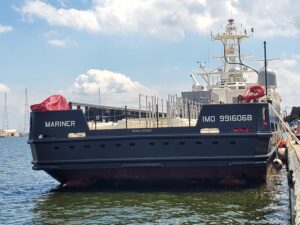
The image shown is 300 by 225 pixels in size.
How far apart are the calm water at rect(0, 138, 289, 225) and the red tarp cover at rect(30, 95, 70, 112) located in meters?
2.72

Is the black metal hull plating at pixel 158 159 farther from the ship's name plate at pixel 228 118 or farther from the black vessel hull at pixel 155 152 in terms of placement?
the ship's name plate at pixel 228 118

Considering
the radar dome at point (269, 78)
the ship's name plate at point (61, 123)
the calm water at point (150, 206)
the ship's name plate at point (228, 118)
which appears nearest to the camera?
the calm water at point (150, 206)

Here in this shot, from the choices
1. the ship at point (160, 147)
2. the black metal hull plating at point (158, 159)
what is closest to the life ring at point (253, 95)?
the ship at point (160, 147)

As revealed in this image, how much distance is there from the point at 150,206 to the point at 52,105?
536 centimetres

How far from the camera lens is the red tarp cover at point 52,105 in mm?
15891

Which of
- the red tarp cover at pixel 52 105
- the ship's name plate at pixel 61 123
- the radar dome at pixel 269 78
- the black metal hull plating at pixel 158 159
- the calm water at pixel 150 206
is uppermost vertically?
the radar dome at pixel 269 78

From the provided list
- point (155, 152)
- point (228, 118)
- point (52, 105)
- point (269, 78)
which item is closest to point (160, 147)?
point (155, 152)

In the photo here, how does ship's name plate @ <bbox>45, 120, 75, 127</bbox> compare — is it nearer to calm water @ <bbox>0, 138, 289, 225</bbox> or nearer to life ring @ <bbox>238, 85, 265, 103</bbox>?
calm water @ <bbox>0, 138, 289, 225</bbox>

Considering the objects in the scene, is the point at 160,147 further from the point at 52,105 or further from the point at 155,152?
the point at 52,105

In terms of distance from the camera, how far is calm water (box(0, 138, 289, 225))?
37.2 ft

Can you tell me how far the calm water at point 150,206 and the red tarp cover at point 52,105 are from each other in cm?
272

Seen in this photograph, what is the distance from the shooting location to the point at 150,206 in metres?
12.9

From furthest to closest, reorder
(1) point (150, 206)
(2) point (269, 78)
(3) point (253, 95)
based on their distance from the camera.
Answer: (2) point (269, 78)
(3) point (253, 95)
(1) point (150, 206)

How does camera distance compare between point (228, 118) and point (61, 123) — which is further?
point (61, 123)
